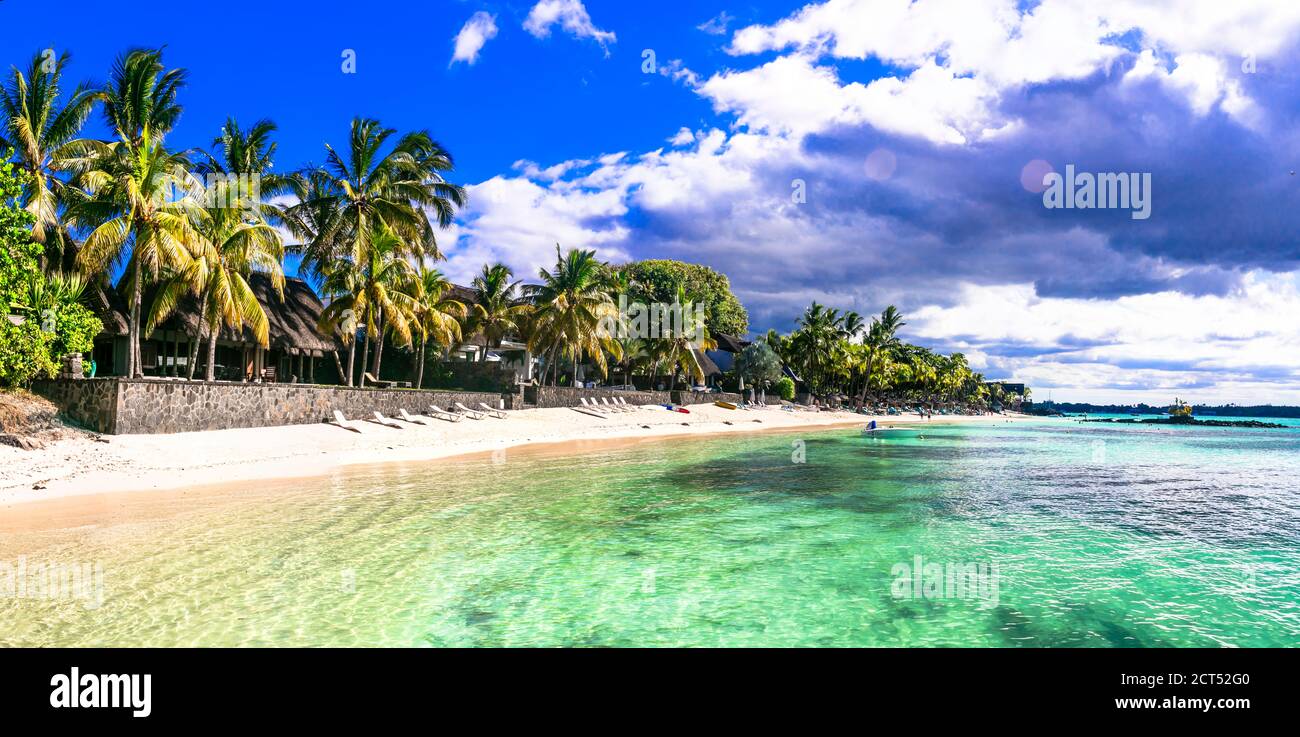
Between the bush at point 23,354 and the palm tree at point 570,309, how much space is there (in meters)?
22.7

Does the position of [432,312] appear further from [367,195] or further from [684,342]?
[684,342]

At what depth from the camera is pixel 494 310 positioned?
39.5 metres

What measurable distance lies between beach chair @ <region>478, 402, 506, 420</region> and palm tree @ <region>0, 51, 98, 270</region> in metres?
15.0

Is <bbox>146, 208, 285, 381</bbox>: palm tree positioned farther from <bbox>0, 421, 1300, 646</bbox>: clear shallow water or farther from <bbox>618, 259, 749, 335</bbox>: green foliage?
<bbox>618, 259, 749, 335</bbox>: green foliage

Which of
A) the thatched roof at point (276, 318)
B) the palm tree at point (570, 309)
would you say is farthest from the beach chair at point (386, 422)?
the palm tree at point (570, 309)

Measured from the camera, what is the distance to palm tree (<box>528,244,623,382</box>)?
3628cm

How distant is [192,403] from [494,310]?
74.8 feet

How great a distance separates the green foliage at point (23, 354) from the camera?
14359mm

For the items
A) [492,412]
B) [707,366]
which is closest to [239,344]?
[492,412]

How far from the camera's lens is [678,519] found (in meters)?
10.7

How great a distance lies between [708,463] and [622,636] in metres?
14.5

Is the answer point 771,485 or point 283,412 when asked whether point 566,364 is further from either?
point 771,485

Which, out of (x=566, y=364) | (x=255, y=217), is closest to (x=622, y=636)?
(x=255, y=217)

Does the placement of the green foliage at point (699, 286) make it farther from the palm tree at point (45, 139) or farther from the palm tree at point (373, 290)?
the palm tree at point (45, 139)
